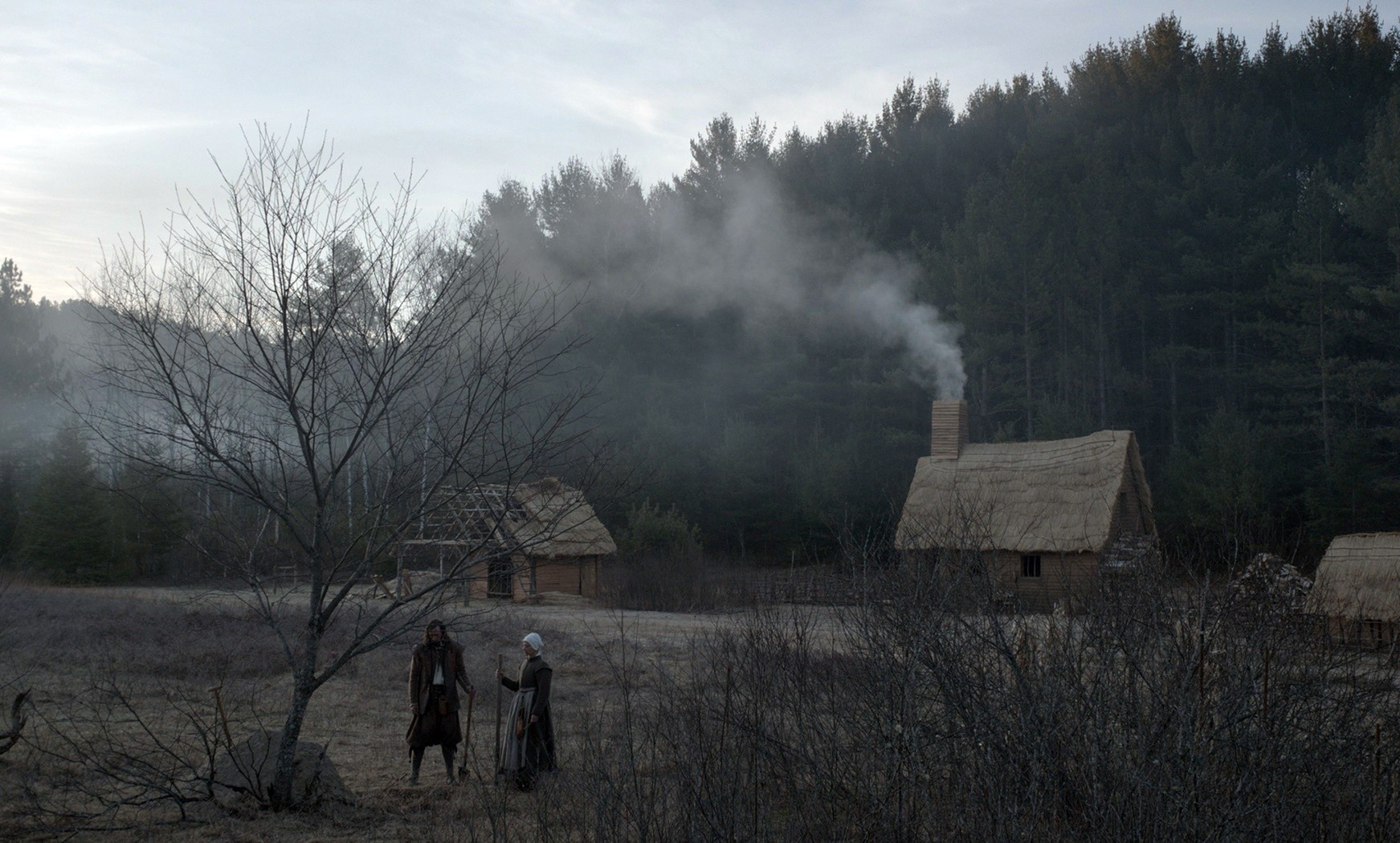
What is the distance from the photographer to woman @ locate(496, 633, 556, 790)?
27.5ft

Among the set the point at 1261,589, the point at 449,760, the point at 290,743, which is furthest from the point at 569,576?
A: the point at 1261,589

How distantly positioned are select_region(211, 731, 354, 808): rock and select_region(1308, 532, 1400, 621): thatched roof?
45.2 feet

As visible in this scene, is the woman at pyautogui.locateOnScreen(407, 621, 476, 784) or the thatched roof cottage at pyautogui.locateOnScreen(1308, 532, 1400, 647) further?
the thatched roof cottage at pyautogui.locateOnScreen(1308, 532, 1400, 647)

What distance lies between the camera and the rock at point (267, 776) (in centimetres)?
732

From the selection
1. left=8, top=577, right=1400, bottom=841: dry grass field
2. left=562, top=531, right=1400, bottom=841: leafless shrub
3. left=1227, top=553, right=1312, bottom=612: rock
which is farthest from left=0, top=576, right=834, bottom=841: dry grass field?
left=1227, top=553, right=1312, bottom=612: rock

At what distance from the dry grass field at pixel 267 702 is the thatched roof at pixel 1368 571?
10227mm

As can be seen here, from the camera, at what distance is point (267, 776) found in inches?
295

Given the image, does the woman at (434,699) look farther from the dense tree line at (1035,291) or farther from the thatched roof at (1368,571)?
the dense tree line at (1035,291)

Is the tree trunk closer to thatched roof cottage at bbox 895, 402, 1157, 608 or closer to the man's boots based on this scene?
the man's boots

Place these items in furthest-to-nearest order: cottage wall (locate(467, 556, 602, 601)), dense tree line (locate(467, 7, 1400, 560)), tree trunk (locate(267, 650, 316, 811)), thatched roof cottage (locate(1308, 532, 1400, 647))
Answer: dense tree line (locate(467, 7, 1400, 560)) → cottage wall (locate(467, 556, 602, 601)) → thatched roof cottage (locate(1308, 532, 1400, 647)) → tree trunk (locate(267, 650, 316, 811))

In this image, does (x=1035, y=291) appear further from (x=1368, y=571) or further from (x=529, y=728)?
(x=529, y=728)

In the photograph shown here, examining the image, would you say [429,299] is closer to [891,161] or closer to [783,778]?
[783,778]

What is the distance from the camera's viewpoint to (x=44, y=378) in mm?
46875

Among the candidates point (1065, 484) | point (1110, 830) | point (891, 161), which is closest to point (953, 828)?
point (1110, 830)
